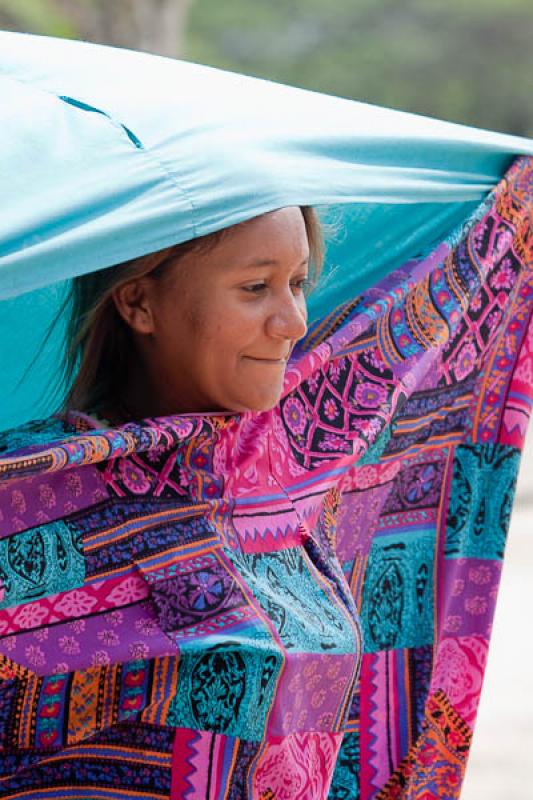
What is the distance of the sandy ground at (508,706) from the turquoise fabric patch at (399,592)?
153cm

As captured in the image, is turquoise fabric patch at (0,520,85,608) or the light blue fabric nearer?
the light blue fabric

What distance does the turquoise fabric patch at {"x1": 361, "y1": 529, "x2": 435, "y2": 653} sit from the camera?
9.48 ft

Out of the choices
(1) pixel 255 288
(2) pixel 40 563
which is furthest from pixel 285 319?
(2) pixel 40 563

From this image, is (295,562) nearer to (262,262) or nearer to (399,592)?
(262,262)

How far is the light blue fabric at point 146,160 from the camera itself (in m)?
1.86

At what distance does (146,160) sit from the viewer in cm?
195

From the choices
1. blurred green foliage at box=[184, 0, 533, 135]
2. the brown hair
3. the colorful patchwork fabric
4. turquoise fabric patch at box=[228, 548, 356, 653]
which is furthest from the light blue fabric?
blurred green foliage at box=[184, 0, 533, 135]

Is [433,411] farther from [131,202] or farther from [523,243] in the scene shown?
[131,202]

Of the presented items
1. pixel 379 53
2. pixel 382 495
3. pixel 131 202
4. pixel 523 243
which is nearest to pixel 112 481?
pixel 131 202

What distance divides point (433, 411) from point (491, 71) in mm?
17795

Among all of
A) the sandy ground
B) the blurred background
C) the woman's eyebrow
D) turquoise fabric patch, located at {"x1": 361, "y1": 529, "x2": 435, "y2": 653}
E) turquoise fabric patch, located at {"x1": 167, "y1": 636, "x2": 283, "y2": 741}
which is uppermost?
the blurred background

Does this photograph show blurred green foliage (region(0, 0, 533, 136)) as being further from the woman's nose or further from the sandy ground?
the woman's nose

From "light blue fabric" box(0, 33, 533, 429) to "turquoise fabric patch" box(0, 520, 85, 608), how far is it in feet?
1.30

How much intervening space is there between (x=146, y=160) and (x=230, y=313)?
0.32 m
